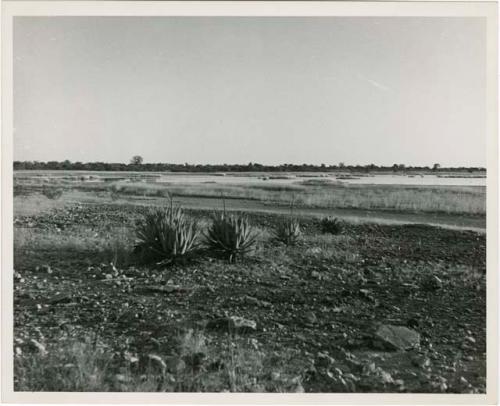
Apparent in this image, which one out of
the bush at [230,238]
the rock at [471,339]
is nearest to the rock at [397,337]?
the rock at [471,339]

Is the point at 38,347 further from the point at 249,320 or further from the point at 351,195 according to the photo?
the point at 351,195

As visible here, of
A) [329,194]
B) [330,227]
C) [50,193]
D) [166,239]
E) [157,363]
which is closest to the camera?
[157,363]

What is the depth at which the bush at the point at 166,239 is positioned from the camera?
15.8ft

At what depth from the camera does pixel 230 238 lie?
508cm

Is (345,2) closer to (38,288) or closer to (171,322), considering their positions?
(171,322)

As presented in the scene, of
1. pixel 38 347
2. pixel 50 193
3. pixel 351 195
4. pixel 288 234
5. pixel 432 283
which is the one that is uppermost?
pixel 50 193

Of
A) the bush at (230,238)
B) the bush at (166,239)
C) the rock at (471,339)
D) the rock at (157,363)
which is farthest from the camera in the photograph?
the bush at (230,238)

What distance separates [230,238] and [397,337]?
227 centimetres

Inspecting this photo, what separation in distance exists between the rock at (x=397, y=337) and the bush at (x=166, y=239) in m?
2.42

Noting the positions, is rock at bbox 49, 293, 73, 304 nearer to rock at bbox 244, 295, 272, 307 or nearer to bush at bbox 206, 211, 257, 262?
bush at bbox 206, 211, 257, 262

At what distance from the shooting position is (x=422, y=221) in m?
8.08

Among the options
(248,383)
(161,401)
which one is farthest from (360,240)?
(161,401)

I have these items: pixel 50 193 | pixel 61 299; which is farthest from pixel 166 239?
pixel 50 193

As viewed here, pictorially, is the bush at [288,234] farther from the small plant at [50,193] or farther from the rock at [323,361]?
the small plant at [50,193]
